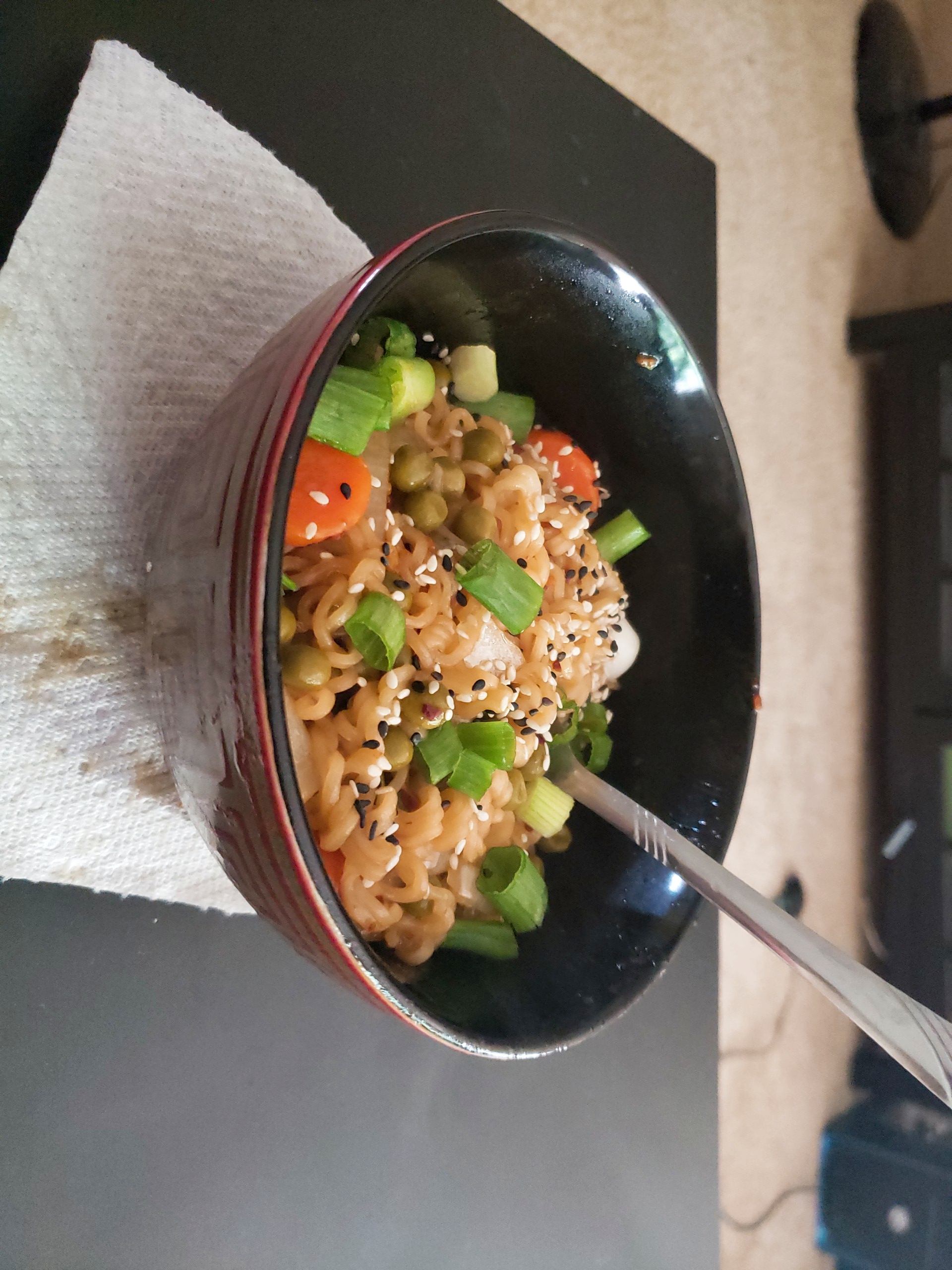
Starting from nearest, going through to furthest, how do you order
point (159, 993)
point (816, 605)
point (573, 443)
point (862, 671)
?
point (159, 993) < point (573, 443) < point (816, 605) < point (862, 671)

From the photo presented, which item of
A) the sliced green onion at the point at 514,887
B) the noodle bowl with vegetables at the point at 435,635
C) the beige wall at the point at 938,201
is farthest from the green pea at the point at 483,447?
the beige wall at the point at 938,201

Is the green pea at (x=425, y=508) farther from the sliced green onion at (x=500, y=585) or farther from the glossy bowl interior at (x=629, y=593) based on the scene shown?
the glossy bowl interior at (x=629, y=593)

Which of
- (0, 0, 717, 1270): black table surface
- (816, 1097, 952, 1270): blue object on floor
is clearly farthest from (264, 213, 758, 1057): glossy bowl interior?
(816, 1097, 952, 1270): blue object on floor

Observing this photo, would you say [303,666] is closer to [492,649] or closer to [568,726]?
[492,649]

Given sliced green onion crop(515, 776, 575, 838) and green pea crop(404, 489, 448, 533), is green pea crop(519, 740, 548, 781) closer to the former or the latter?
sliced green onion crop(515, 776, 575, 838)

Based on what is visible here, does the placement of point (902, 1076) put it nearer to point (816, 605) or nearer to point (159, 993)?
point (816, 605)

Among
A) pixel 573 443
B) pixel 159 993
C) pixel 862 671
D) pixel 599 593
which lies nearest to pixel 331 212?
pixel 573 443
